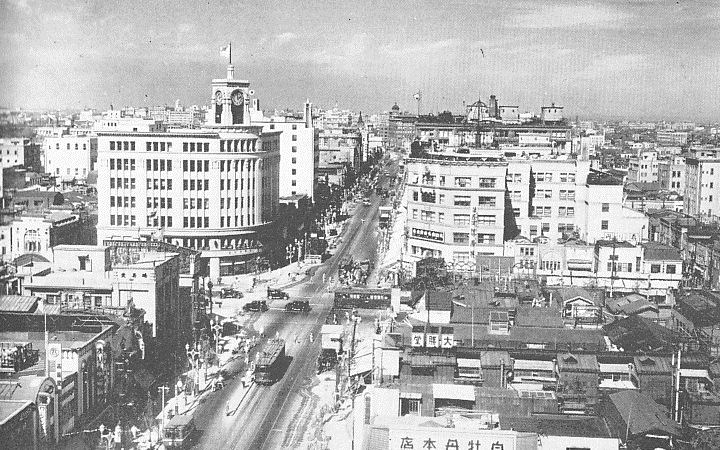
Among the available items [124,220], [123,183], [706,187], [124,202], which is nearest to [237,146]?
[123,183]

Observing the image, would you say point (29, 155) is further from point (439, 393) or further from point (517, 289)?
point (439, 393)

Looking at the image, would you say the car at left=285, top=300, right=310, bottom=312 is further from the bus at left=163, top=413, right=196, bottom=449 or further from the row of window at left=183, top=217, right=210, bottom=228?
the bus at left=163, top=413, right=196, bottom=449

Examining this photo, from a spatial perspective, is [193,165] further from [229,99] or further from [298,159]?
[298,159]

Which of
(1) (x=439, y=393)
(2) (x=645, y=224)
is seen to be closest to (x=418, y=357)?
(1) (x=439, y=393)

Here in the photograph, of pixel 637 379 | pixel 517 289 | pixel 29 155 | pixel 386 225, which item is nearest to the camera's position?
pixel 637 379

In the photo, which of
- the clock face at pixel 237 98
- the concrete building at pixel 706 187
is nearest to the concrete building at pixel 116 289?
the clock face at pixel 237 98

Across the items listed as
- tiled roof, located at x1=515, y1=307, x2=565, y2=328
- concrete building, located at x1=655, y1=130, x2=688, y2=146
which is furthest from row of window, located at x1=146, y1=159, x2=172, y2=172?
concrete building, located at x1=655, y1=130, x2=688, y2=146
